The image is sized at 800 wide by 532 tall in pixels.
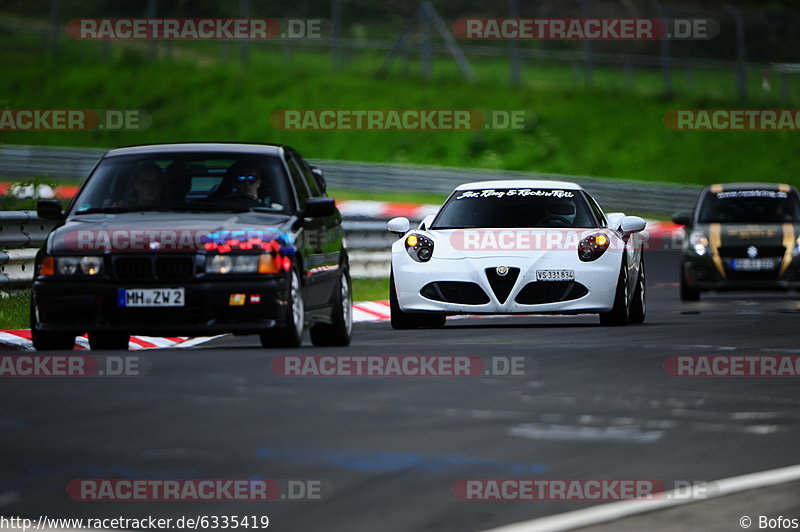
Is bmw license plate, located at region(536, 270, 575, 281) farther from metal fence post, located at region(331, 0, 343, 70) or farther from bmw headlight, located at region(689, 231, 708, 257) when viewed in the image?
metal fence post, located at region(331, 0, 343, 70)

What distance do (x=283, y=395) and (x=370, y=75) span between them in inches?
1651

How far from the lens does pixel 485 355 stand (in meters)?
11.8

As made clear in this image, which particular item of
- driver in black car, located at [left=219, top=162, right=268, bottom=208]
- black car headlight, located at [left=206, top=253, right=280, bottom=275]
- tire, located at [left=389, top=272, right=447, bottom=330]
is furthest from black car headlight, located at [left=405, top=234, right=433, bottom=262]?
black car headlight, located at [left=206, top=253, right=280, bottom=275]

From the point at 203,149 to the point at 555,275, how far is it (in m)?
3.58

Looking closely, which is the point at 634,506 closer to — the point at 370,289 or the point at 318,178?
the point at 318,178

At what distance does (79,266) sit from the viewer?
38.0ft

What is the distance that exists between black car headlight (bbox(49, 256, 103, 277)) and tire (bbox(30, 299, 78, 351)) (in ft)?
1.19

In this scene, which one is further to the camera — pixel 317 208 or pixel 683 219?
pixel 683 219

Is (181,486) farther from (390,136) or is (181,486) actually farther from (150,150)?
(390,136)

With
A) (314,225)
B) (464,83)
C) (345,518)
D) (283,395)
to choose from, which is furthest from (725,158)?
(345,518)

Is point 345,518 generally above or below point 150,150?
below

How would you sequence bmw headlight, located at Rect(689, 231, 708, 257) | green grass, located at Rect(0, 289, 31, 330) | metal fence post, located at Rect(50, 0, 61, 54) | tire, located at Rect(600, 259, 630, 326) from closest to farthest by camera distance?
green grass, located at Rect(0, 289, 31, 330), tire, located at Rect(600, 259, 630, 326), bmw headlight, located at Rect(689, 231, 708, 257), metal fence post, located at Rect(50, 0, 61, 54)

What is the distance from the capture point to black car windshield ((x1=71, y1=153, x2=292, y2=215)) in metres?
12.4

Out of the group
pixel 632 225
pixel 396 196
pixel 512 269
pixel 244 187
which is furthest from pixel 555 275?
pixel 396 196
